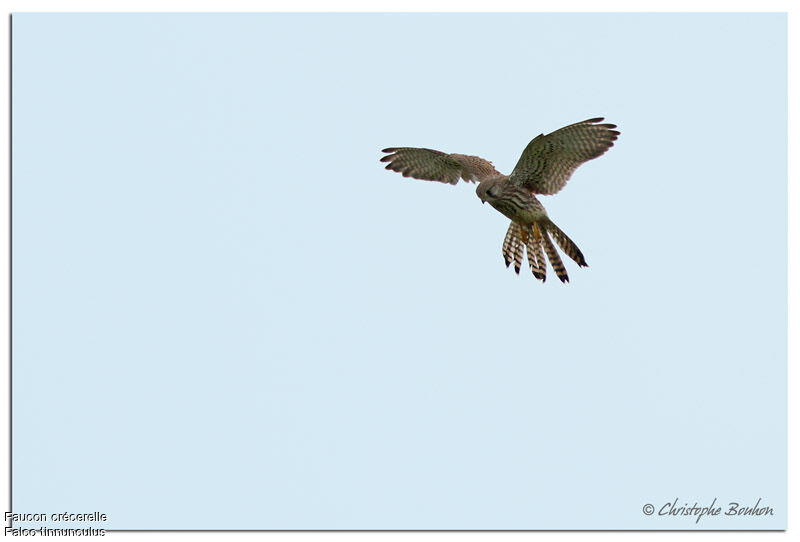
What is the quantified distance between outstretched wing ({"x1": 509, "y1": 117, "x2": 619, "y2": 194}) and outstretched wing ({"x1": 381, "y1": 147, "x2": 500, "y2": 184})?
2.95 ft

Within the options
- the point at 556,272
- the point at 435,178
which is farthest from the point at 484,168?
the point at 556,272

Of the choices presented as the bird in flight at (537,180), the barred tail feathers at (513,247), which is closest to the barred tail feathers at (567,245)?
the bird in flight at (537,180)

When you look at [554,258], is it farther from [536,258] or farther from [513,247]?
[513,247]

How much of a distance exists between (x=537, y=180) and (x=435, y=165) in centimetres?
178

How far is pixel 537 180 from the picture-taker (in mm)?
13297

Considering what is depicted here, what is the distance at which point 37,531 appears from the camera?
520 inches

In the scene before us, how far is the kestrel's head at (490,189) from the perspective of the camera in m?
13.3

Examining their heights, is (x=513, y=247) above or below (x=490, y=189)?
below

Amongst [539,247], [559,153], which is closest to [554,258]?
[539,247]

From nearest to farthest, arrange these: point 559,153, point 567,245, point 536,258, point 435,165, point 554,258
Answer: point 559,153 < point 567,245 < point 554,258 < point 536,258 < point 435,165

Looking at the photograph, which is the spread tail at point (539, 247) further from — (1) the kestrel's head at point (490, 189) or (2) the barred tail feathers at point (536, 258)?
(1) the kestrel's head at point (490, 189)

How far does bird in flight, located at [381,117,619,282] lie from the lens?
12.8 m

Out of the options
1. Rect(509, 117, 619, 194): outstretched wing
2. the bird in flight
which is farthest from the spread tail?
Rect(509, 117, 619, 194): outstretched wing

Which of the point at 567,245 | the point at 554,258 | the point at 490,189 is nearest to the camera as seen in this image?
the point at 567,245
